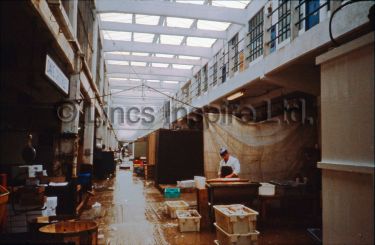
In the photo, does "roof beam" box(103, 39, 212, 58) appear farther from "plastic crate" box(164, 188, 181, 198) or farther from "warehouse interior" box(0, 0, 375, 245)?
"plastic crate" box(164, 188, 181, 198)

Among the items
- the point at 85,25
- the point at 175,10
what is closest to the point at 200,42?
the point at 175,10

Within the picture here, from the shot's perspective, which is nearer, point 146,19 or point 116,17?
point 146,19

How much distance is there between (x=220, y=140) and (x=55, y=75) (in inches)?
215

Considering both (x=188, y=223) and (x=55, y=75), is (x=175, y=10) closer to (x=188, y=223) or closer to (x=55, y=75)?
(x=55, y=75)

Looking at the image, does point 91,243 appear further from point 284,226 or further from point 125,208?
point 125,208

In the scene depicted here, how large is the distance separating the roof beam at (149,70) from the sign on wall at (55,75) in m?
15.8

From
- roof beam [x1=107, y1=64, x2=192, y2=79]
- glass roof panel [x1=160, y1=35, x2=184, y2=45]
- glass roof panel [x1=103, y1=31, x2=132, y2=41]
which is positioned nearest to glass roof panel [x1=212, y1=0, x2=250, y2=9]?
glass roof panel [x1=160, y1=35, x2=184, y2=45]

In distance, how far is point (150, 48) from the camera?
60.8 feet

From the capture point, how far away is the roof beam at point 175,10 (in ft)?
A: 45.2

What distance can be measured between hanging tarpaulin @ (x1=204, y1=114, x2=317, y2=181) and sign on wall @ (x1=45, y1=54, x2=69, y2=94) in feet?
15.5

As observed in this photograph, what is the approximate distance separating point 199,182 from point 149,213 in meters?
1.72

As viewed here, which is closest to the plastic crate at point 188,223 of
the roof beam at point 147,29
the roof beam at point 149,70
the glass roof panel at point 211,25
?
the roof beam at point 147,29

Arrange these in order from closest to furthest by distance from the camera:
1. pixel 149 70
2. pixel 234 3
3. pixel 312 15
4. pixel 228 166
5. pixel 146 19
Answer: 1. pixel 228 166
2. pixel 312 15
3. pixel 234 3
4. pixel 146 19
5. pixel 149 70

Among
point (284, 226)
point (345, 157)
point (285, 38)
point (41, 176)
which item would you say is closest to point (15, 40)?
point (41, 176)
